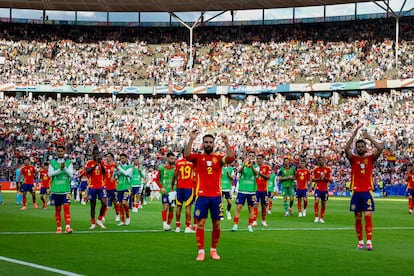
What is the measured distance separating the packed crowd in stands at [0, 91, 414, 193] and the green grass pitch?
119 ft

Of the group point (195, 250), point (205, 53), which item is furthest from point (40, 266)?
point (205, 53)

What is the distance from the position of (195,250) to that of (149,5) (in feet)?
198

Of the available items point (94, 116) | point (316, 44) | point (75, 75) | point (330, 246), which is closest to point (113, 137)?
point (94, 116)

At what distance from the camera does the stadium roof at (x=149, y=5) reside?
231 feet

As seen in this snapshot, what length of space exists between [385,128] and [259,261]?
49171mm

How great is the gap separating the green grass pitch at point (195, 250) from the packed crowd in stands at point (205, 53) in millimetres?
48437

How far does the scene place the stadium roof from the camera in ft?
231

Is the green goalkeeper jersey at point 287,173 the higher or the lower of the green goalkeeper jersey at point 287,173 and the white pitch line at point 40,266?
the higher

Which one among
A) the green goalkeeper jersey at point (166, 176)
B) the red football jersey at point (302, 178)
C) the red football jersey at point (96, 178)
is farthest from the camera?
the red football jersey at point (302, 178)

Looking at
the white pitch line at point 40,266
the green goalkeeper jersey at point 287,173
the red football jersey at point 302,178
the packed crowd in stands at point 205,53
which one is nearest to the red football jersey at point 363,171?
the white pitch line at point 40,266

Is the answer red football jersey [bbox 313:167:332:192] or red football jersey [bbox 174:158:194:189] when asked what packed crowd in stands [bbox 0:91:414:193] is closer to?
red football jersey [bbox 313:167:332:192]

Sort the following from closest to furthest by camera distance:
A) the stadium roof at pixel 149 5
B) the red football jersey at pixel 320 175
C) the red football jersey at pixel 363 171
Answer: the red football jersey at pixel 363 171
the red football jersey at pixel 320 175
the stadium roof at pixel 149 5

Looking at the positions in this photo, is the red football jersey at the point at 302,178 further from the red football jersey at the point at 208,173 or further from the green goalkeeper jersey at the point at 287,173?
the red football jersey at the point at 208,173

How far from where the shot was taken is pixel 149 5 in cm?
7350
